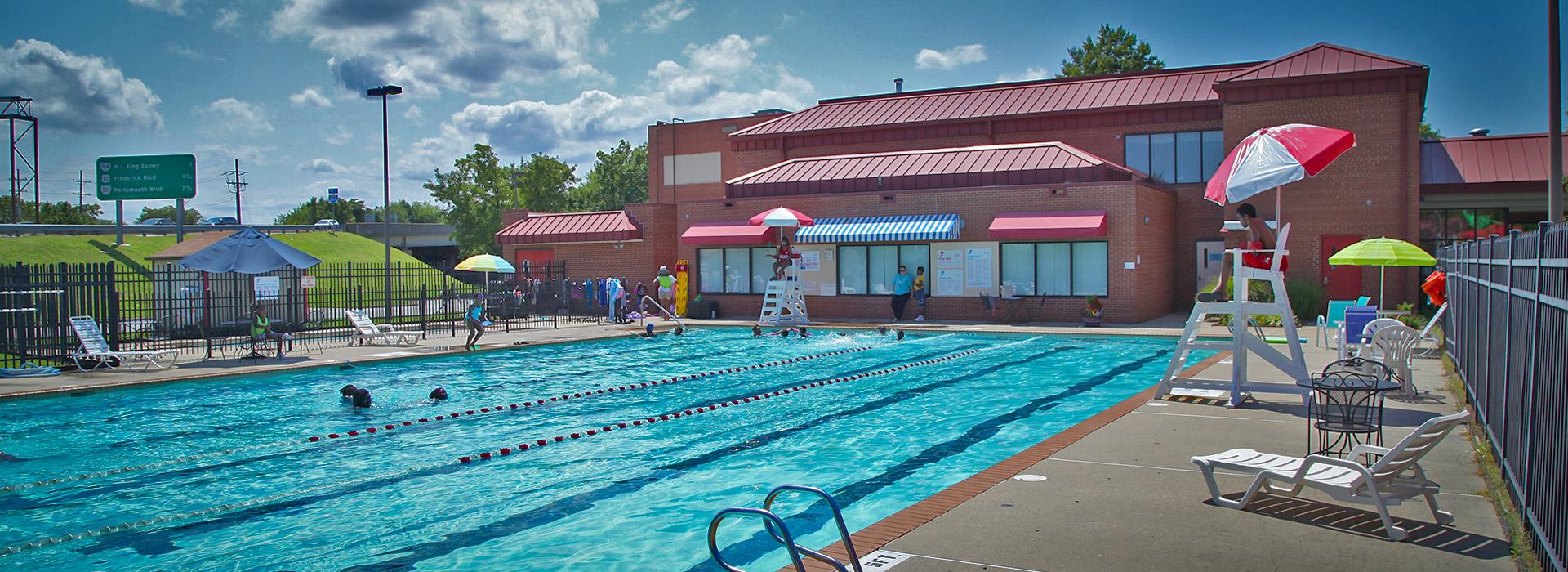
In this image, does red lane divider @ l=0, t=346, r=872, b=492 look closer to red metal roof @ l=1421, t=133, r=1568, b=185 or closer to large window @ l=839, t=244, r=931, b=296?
large window @ l=839, t=244, r=931, b=296

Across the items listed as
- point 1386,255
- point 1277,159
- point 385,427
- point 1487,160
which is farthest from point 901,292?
point 385,427

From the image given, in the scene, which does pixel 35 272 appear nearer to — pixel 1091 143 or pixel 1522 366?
pixel 1522 366

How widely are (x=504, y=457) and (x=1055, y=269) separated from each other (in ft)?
66.2

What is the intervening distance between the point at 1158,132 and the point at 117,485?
29.2 metres

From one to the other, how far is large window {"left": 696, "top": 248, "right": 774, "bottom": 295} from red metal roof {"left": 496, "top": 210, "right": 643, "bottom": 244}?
3.22 m

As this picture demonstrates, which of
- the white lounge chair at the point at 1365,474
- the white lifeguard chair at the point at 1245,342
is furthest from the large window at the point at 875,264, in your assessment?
the white lounge chair at the point at 1365,474

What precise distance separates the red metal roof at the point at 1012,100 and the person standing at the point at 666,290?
9.17 m

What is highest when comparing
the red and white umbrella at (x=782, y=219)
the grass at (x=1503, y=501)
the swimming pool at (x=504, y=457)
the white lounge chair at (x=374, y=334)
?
the red and white umbrella at (x=782, y=219)

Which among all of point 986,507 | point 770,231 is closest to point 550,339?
point 770,231

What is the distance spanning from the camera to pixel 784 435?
37.7ft

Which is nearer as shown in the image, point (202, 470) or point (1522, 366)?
point (1522, 366)

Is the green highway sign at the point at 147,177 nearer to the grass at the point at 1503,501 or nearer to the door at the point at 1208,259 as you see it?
the door at the point at 1208,259

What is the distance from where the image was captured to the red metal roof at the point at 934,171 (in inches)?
1121

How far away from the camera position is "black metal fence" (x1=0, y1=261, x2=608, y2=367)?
1830cm
